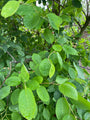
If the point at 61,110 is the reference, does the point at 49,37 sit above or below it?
above

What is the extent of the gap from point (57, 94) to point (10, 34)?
0.84 meters

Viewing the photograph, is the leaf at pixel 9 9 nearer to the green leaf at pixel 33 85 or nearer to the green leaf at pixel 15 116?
the green leaf at pixel 33 85

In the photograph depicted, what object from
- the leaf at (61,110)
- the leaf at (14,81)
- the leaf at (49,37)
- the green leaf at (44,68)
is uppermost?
the leaf at (49,37)

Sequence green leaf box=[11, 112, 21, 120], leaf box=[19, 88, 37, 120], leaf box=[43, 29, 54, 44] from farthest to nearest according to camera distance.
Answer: leaf box=[43, 29, 54, 44] → green leaf box=[11, 112, 21, 120] → leaf box=[19, 88, 37, 120]

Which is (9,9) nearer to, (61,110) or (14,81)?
(14,81)

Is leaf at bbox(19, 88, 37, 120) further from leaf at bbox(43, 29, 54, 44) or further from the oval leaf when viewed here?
leaf at bbox(43, 29, 54, 44)

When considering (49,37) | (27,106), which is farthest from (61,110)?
(49,37)

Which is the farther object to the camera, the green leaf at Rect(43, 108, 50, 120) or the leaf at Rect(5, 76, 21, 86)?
the green leaf at Rect(43, 108, 50, 120)

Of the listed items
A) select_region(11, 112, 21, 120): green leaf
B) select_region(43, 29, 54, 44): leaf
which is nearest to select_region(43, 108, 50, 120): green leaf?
select_region(11, 112, 21, 120): green leaf

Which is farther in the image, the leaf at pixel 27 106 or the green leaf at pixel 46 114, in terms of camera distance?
the green leaf at pixel 46 114

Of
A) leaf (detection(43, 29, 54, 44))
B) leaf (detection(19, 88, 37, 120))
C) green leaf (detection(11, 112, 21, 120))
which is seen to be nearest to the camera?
leaf (detection(19, 88, 37, 120))

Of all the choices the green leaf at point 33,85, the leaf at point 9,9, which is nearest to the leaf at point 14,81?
the green leaf at point 33,85

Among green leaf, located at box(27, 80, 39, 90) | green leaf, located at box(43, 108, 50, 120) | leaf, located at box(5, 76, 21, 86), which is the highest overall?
leaf, located at box(5, 76, 21, 86)

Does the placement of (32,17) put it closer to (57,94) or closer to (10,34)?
(57,94)
